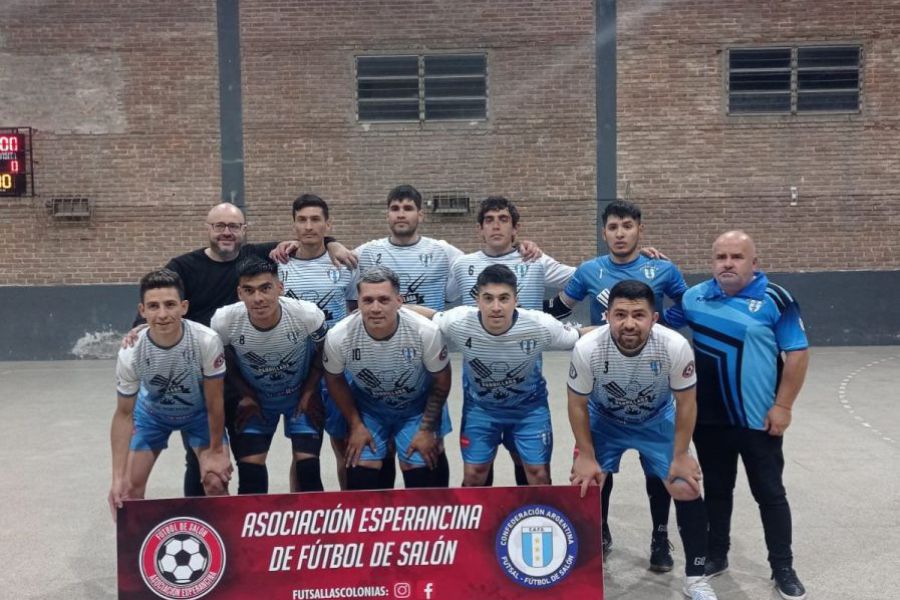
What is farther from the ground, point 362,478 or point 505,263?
point 505,263

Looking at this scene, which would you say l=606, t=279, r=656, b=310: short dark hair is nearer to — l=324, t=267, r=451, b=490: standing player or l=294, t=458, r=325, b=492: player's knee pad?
l=324, t=267, r=451, b=490: standing player

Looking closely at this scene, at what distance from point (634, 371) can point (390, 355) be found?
4.31 ft

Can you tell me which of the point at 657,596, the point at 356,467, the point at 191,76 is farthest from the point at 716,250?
the point at 191,76

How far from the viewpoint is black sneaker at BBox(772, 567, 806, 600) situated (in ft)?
14.4

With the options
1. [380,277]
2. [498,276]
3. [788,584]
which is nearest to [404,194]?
[380,277]

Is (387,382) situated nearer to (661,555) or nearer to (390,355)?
(390,355)

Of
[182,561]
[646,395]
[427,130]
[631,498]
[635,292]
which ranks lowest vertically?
[631,498]

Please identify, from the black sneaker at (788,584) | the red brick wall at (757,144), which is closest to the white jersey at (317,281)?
the black sneaker at (788,584)

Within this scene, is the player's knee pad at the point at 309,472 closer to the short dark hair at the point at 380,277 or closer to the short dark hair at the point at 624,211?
the short dark hair at the point at 380,277

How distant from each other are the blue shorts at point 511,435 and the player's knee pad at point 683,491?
0.78 meters

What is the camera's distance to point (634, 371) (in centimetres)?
434

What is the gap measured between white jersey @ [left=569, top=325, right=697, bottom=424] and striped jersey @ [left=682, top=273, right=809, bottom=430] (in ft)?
0.94

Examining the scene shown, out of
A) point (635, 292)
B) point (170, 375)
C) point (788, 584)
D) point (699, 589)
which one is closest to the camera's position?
point (635, 292)

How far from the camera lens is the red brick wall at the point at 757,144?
44.4ft
